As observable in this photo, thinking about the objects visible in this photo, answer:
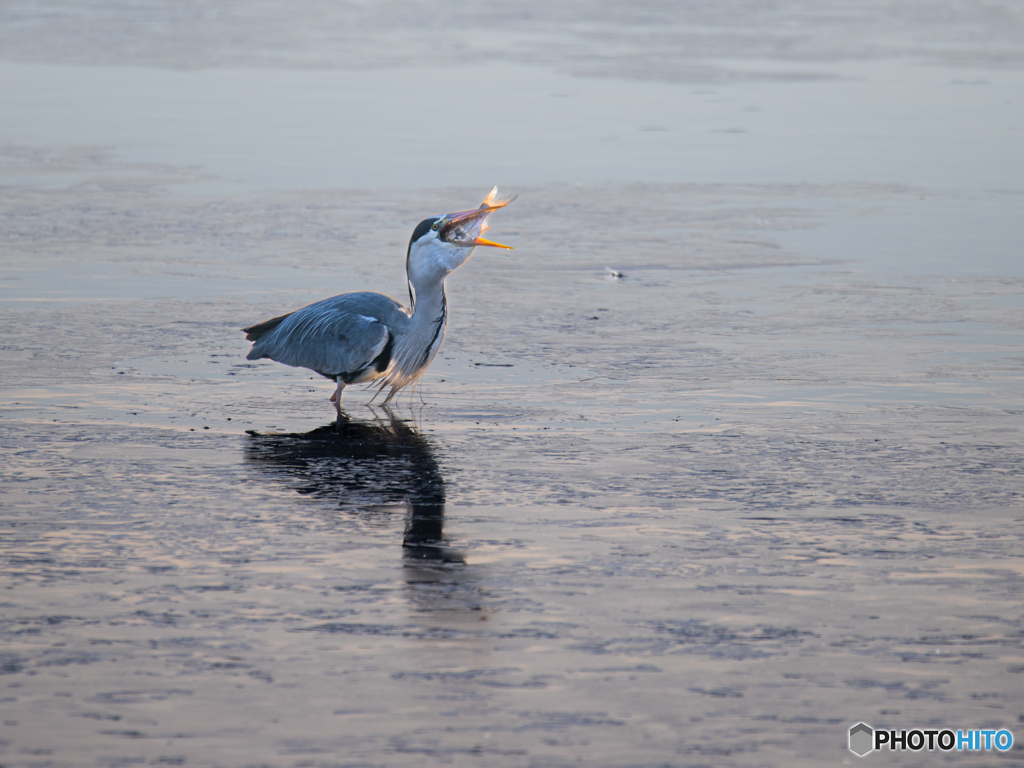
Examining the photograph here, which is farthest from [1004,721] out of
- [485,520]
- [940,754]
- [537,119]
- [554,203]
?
[537,119]

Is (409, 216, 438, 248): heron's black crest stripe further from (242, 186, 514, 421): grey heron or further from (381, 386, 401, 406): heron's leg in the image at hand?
(381, 386, 401, 406): heron's leg

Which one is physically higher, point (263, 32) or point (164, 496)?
point (263, 32)

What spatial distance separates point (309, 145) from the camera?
17.7 metres

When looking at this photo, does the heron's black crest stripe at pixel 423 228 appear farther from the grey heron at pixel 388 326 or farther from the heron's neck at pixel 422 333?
the heron's neck at pixel 422 333

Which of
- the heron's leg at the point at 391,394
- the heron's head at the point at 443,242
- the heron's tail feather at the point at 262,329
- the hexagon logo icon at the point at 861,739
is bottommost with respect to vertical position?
the hexagon logo icon at the point at 861,739

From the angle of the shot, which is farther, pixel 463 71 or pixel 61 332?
pixel 463 71

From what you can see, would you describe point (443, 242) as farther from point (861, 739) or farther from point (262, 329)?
point (861, 739)

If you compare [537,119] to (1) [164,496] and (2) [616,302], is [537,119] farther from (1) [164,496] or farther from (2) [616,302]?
(1) [164,496]

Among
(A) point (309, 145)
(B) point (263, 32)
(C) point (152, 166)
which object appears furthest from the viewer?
(B) point (263, 32)

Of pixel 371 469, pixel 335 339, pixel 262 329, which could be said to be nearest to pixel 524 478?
pixel 371 469

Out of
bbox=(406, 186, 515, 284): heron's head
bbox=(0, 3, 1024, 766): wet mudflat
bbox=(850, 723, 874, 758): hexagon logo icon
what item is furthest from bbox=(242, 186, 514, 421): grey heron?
bbox=(850, 723, 874, 758): hexagon logo icon

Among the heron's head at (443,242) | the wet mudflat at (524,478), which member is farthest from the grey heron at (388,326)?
the wet mudflat at (524,478)

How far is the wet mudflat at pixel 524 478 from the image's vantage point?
470cm

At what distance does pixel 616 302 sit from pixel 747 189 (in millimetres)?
5154
